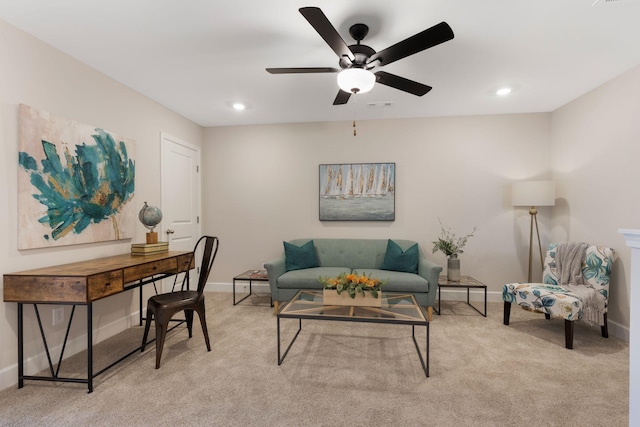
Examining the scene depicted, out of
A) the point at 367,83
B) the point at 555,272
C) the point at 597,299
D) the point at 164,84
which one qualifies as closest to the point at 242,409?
the point at 367,83

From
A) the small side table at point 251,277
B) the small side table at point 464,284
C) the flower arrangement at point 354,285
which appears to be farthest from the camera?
the small side table at point 251,277

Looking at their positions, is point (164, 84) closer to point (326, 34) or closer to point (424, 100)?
point (326, 34)

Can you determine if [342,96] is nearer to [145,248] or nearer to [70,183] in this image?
[145,248]

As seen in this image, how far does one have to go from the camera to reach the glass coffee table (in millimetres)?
2262

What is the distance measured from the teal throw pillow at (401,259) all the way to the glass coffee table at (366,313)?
3.67ft

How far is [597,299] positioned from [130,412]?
3894 millimetres

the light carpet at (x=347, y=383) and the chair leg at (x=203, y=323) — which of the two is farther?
the chair leg at (x=203, y=323)

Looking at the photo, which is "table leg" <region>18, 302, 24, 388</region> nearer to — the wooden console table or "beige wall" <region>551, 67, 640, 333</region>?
the wooden console table

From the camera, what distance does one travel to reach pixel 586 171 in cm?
340

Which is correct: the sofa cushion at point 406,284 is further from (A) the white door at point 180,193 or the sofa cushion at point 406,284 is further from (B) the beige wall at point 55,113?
(B) the beige wall at point 55,113

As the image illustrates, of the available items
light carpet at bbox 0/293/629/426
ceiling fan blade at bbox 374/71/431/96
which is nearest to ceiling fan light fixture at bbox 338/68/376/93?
ceiling fan blade at bbox 374/71/431/96

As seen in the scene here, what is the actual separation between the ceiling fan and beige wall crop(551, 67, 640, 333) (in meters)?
2.08

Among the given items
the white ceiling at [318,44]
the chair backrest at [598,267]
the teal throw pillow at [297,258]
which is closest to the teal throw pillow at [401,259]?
the teal throw pillow at [297,258]

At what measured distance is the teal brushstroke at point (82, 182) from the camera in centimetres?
235
